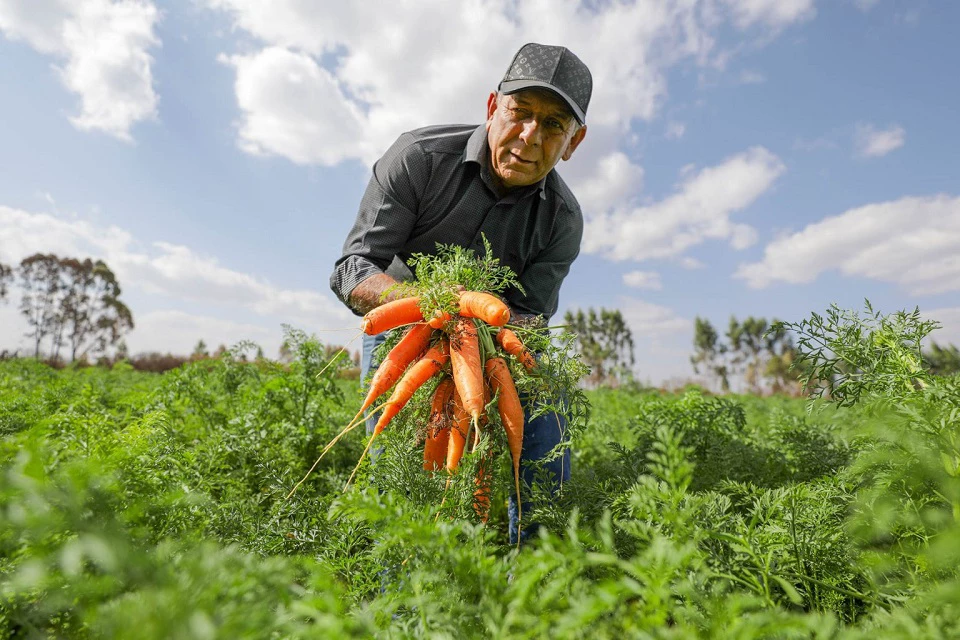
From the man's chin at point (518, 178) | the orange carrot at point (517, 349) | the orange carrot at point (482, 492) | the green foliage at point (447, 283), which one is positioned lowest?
the orange carrot at point (482, 492)

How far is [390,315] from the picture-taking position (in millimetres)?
2186

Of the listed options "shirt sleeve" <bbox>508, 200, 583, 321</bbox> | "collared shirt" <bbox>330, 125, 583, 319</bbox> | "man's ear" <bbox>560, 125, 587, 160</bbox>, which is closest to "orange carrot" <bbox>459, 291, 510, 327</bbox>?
"collared shirt" <bbox>330, 125, 583, 319</bbox>

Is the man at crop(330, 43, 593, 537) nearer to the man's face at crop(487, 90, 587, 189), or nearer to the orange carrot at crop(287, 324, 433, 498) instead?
the man's face at crop(487, 90, 587, 189)

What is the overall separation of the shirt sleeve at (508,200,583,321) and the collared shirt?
0.03 ft

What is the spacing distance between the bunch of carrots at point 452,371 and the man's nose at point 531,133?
1194mm

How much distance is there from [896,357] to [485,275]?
1587 millimetres

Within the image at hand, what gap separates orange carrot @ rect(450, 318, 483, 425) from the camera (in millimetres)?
2004

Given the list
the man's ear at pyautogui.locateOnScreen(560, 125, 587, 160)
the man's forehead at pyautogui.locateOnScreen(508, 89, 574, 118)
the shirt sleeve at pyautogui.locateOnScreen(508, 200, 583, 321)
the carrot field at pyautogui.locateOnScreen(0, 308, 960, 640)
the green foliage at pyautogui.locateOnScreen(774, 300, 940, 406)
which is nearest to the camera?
the carrot field at pyautogui.locateOnScreen(0, 308, 960, 640)

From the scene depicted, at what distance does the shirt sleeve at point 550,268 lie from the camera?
3486 mm

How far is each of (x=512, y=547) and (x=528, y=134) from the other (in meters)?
2.14

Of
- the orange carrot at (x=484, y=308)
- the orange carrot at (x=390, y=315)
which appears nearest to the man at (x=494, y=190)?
the orange carrot at (x=390, y=315)

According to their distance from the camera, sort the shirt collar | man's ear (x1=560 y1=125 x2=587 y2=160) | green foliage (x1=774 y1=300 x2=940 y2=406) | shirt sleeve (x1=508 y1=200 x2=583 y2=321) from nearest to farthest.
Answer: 1. green foliage (x1=774 y1=300 x2=940 y2=406)
2. the shirt collar
3. man's ear (x1=560 y1=125 x2=587 y2=160)
4. shirt sleeve (x1=508 y1=200 x2=583 y2=321)

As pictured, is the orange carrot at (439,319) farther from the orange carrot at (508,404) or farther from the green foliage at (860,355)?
the green foliage at (860,355)

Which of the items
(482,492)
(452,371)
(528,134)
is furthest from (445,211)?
(482,492)
